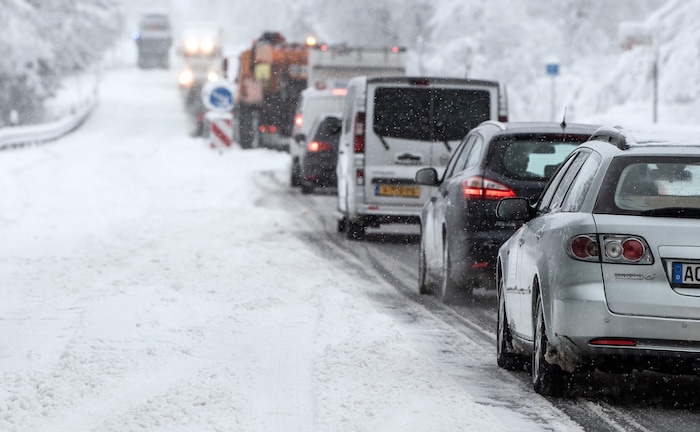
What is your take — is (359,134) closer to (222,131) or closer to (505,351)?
(505,351)

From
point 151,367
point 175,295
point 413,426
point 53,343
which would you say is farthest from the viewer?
point 175,295

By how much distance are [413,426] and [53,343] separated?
10.9 ft

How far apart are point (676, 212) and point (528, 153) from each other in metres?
5.06

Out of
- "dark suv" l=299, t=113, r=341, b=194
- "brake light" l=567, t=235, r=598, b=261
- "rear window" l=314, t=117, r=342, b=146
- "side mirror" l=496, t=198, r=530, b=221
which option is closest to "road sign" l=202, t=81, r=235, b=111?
"dark suv" l=299, t=113, r=341, b=194

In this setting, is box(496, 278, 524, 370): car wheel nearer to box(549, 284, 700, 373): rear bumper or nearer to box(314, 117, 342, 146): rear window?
box(549, 284, 700, 373): rear bumper

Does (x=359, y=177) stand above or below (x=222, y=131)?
above

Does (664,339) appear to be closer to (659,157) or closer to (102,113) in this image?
(659,157)

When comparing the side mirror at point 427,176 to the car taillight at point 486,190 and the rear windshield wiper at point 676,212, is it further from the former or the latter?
the rear windshield wiper at point 676,212

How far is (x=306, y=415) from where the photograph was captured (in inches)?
279

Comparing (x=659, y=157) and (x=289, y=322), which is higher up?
(x=659, y=157)

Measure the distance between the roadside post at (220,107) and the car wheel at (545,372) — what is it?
24827 mm

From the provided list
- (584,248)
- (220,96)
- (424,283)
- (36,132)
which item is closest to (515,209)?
(584,248)

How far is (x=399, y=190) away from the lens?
59.4 ft

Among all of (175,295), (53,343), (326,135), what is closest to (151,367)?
(53,343)
